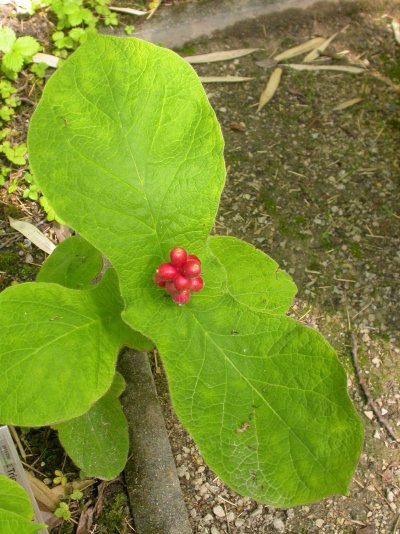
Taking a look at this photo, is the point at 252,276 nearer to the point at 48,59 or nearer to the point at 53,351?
the point at 53,351

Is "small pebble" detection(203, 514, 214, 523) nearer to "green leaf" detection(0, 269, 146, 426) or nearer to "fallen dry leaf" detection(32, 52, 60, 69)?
"green leaf" detection(0, 269, 146, 426)

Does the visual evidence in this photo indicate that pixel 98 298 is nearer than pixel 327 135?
Yes

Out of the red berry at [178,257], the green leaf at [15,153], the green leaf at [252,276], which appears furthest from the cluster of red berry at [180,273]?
the green leaf at [15,153]

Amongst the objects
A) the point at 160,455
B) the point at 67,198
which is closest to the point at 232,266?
the point at 67,198

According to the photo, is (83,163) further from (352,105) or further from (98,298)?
(352,105)

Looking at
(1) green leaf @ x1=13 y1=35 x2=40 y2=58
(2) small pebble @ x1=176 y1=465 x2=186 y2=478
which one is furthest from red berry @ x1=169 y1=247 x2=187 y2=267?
(1) green leaf @ x1=13 y1=35 x2=40 y2=58

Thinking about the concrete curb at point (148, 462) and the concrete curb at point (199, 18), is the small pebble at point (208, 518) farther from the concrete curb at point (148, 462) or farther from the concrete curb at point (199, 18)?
the concrete curb at point (199, 18)
